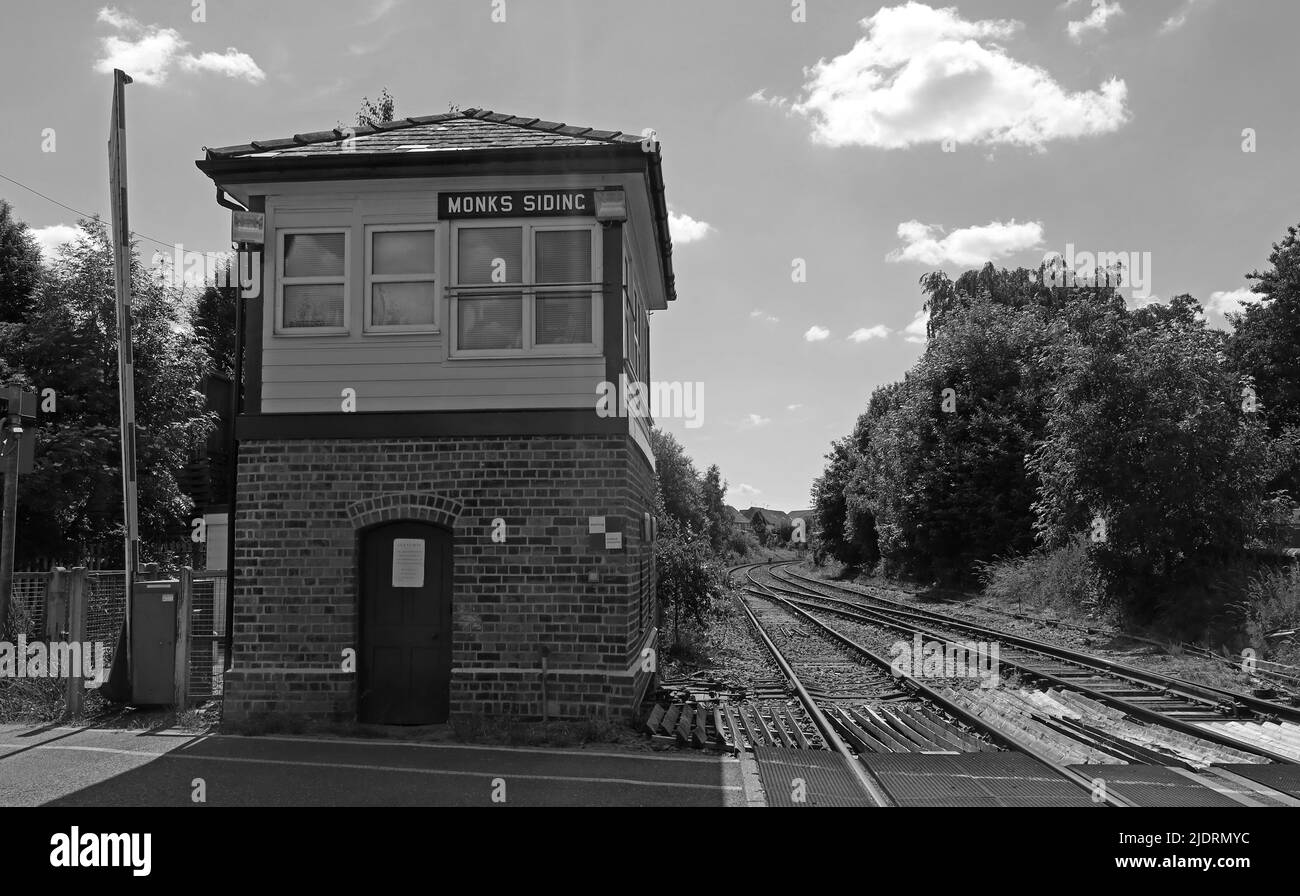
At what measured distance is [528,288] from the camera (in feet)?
32.1

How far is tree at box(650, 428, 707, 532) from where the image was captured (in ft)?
151

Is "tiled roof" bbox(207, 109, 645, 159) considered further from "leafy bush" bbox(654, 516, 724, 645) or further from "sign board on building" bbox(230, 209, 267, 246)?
"leafy bush" bbox(654, 516, 724, 645)

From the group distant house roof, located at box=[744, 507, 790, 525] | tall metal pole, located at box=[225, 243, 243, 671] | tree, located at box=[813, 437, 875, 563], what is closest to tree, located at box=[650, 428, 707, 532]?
tree, located at box=[813, 437, 875, 563]

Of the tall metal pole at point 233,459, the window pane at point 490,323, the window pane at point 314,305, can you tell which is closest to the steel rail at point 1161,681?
the window pane at point 490,323

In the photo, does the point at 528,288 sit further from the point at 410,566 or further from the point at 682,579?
the point at 682,579

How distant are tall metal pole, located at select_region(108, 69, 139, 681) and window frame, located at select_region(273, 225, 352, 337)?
1693mm

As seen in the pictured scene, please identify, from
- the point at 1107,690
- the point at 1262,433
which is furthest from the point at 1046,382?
the point at 1107,690

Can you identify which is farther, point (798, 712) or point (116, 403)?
point (116, 403)

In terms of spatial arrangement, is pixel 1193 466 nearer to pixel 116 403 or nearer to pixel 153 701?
pixel 153 701

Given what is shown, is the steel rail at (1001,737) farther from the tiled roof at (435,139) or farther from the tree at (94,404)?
the tree at (94,404)

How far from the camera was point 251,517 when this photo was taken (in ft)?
31.8

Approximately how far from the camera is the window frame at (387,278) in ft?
32.2

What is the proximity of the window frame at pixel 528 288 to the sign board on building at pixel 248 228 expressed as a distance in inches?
75.5
